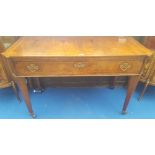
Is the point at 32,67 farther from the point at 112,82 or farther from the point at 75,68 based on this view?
the point at 112,82

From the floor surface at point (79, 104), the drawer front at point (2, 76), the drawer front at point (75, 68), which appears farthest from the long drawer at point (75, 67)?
Result: the floor surface at point (79, 104)

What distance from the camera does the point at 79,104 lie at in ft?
5.04

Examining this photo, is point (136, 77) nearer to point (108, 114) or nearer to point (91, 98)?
point (108, 114)

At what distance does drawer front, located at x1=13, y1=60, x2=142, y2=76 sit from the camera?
101 centimetres

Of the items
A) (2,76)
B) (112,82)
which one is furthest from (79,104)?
(2,76)

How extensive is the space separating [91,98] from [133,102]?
45 cm

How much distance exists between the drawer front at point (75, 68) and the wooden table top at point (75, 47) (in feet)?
0.20

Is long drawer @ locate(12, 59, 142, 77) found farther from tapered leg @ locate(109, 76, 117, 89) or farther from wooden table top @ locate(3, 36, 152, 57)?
tapered leg @ locate(109, 76, 117, 89)

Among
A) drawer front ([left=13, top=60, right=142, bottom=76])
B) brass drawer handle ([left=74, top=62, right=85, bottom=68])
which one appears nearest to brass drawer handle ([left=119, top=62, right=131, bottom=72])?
drawer front ([left=13, top=60, right=142, bottom=76])

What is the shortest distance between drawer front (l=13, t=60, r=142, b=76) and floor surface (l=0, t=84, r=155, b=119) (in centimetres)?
53

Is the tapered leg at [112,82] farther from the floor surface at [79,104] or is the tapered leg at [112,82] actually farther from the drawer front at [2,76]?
the drawer front at [2,76]

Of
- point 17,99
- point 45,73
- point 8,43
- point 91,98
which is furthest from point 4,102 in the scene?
point 91,98

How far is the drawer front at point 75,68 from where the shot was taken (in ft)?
3.32

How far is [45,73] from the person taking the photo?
1.06 metres
